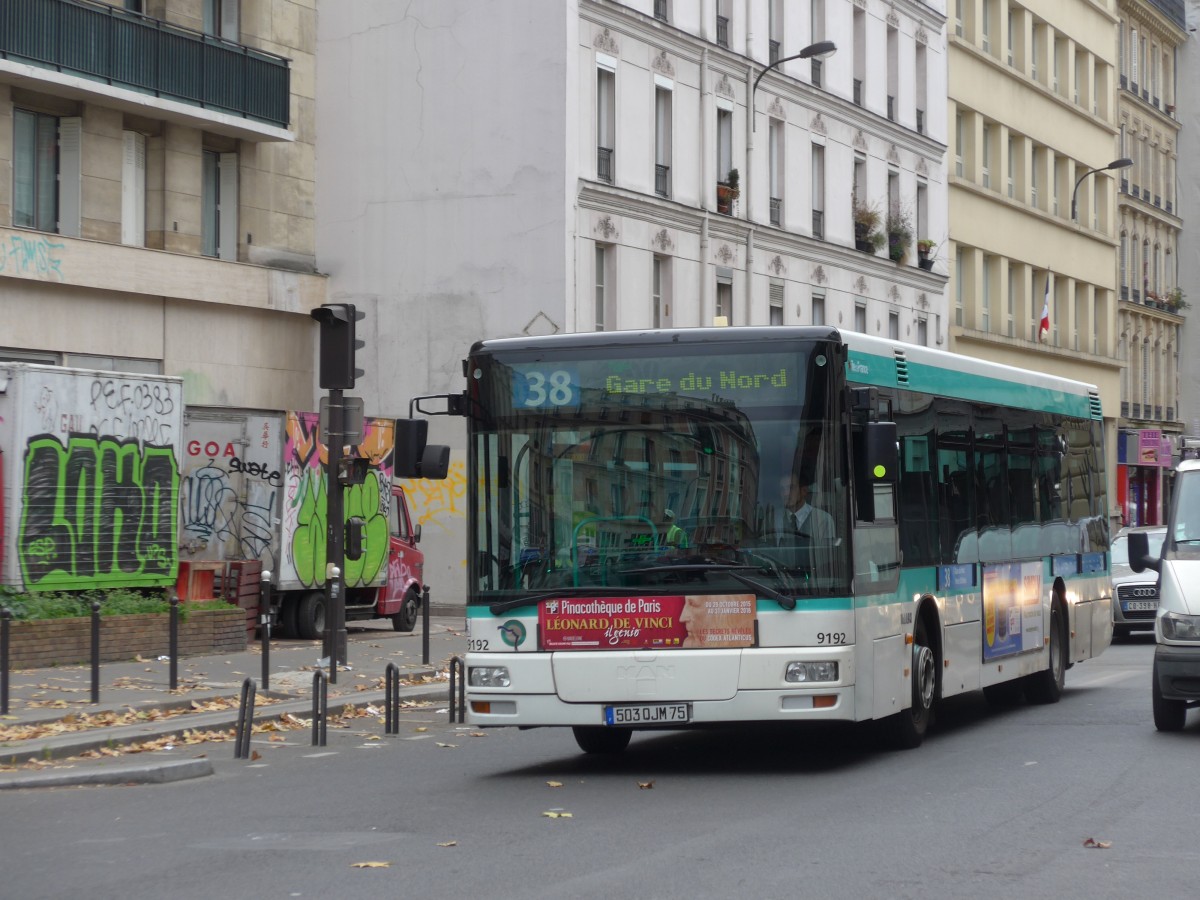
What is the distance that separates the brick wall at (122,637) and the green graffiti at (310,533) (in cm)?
348

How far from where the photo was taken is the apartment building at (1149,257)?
6800cm

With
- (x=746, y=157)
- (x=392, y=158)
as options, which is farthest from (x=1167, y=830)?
(x=746, y=157)

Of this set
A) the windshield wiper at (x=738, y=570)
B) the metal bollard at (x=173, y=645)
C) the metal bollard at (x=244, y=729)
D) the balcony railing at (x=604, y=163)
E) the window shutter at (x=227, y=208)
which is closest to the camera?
the windshield wiper at (x=738, y=570)

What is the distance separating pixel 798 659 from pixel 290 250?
24120 millimetres

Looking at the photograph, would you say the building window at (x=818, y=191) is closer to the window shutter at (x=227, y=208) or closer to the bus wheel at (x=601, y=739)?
the window shutter at (x=227, y=208)

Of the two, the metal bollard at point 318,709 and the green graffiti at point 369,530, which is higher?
the green graffiti at point 369,530

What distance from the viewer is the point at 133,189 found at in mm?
31188

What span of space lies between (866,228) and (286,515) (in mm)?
24088

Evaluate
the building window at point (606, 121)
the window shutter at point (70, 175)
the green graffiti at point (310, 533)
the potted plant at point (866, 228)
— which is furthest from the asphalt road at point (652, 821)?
the potted plant at point (866, 228)

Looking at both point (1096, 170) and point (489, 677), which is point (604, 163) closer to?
point (489, 677)

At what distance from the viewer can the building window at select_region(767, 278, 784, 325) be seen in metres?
43.0

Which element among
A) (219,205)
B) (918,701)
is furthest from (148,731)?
(219,205)

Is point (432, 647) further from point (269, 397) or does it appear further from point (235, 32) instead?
point (235, 32)

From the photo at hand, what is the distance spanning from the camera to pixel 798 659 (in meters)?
12.6
